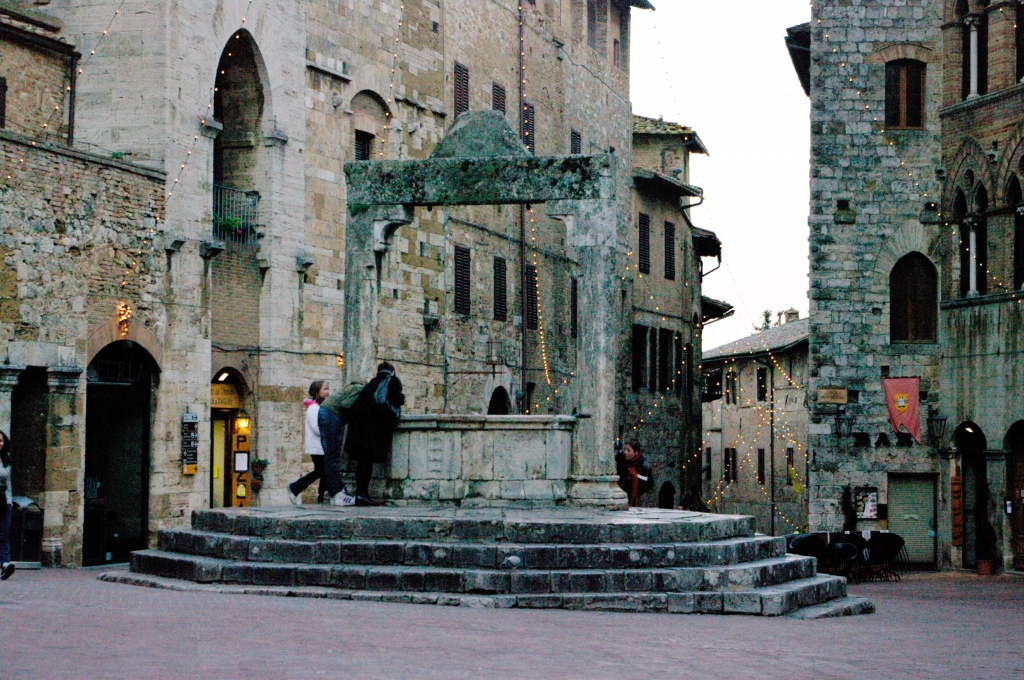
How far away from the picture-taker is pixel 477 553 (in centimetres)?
1388

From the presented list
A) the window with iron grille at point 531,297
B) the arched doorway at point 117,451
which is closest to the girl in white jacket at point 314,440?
the arched doorway at point 117,451

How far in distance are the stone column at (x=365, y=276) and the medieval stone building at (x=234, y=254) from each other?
Answer: 6 cm

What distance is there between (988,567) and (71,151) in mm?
17690

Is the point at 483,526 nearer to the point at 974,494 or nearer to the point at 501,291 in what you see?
the point at 974,494

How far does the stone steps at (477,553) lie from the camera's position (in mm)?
13859

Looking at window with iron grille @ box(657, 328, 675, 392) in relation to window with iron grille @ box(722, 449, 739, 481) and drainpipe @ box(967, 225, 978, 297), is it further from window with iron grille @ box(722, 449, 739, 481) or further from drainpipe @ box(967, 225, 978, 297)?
drainpipe @ box(967, 225, 978, 297)

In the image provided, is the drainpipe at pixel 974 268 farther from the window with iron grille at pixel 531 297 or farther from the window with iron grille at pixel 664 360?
the window with iron grille at pixel 664 360

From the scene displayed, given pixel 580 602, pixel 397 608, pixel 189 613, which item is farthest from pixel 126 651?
pixel 580 602

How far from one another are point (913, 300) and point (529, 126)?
37.8ft

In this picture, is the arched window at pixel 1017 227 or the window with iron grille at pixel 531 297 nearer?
the arched window at pixel 1017 227

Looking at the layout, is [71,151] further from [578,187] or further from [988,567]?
[988,567]

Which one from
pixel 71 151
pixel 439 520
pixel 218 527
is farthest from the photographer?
pixel 71 151

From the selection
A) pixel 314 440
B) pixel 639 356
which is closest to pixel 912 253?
pixel 639 356

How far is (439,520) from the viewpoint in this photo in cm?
1448
